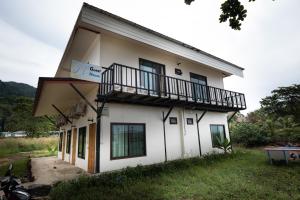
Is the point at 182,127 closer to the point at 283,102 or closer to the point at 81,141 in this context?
the point at 81,141

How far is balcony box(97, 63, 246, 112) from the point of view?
6906 millimetres

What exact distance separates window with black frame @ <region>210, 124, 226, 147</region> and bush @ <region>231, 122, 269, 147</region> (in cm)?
433

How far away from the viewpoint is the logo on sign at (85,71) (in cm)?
607

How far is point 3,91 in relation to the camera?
2240 inches

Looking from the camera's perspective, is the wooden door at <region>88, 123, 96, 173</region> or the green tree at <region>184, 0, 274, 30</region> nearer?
the green tree at <region>184, 0, 274, 30</region>

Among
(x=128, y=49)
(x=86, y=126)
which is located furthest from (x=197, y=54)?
(x=86, y=126)

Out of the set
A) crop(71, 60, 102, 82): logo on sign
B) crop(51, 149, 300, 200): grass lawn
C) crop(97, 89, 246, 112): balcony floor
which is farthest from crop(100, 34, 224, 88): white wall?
crop(51, 149, 300, 200): grass lawn

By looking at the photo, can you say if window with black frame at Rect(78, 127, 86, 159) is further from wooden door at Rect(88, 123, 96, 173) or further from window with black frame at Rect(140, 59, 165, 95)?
window with black frame at Rect(140, 59, 165, 95)

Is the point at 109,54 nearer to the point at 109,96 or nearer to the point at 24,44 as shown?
the point at 109,96

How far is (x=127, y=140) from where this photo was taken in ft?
25.2

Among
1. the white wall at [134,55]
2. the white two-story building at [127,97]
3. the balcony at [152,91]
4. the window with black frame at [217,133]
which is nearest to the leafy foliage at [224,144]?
the window with black frame at [217,133]

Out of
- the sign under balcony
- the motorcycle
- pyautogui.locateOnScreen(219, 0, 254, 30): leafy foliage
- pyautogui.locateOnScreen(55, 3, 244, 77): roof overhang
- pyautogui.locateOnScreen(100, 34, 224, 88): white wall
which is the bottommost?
the motorcycle

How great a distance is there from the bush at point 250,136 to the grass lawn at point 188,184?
743cm

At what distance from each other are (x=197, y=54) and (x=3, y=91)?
6857 centimetres
